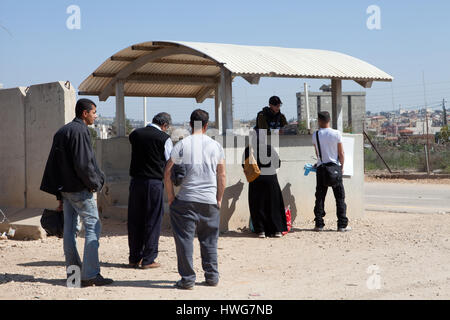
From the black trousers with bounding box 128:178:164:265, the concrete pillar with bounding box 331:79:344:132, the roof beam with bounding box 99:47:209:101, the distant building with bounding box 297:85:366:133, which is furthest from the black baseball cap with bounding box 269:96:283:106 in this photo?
the distant building with bounding box 297:85:366:133

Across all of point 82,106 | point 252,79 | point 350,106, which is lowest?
point 82,106

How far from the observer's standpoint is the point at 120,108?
43.4 feet

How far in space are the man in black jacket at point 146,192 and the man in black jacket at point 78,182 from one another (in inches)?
40.6

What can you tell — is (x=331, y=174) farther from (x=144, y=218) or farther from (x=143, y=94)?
(x=143, y=94)

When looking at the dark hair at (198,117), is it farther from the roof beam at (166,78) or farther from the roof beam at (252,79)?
the roof beam at (166,78)

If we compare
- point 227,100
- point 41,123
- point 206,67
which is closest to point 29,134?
point 41,123

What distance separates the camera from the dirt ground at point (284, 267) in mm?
6426

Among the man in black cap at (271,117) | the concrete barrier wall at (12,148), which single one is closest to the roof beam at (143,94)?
the concrete barrier wall at (12,148)

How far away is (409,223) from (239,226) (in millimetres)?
3065

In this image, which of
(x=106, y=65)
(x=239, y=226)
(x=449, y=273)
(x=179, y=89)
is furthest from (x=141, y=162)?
(x=179, y=89)

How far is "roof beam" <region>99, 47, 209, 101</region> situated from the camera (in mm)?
11234

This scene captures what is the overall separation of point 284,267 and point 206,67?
670 cm

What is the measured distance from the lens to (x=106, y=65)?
12.5 meters
